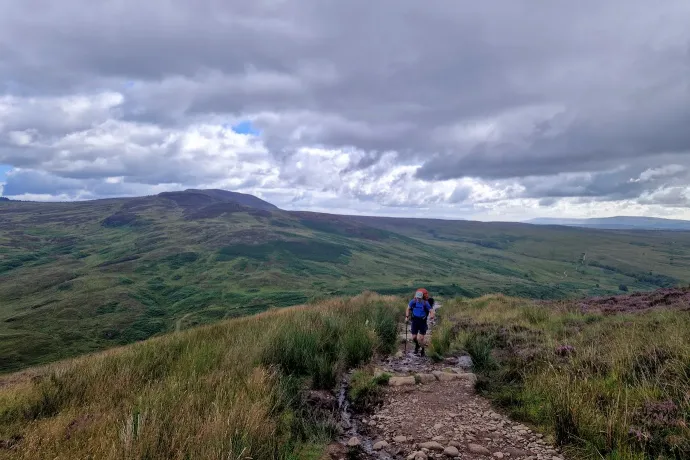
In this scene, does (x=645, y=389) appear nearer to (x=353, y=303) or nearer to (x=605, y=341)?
(x=605, y=341)

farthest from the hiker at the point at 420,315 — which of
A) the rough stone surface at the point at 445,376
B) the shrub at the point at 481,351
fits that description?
the rough stone surface at the point at 445,376

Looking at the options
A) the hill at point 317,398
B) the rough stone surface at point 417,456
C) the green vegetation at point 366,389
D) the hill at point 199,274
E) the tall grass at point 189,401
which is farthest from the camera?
the hill at point 199,274

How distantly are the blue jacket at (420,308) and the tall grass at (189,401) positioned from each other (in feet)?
9.24

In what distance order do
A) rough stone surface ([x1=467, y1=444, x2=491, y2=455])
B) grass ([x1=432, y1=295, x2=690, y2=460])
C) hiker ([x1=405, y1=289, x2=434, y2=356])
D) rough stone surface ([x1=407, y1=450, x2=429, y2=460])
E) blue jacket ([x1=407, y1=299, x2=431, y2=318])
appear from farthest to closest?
1. blue jacket ([x1=407, y1=299, x2=431, y2=318])
2. hiker ([x1=405, y1=289, x2=434, y2=356])
3. rough stone surface ([x1=467, y1=444, x2=491, y2=455])
4. rough stone surface ([x1=407, y1=450, x2=429, y2=460])
5. grass ([x1=432, y1=295, x2=690, y2=460])

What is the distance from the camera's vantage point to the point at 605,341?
955cm

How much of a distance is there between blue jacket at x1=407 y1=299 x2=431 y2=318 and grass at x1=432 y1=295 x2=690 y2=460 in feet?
5.80

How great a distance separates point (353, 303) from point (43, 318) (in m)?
79.0

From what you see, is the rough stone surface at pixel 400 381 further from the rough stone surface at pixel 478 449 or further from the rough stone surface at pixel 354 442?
the rough stone surface at pixel 478 449

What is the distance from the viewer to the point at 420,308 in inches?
514

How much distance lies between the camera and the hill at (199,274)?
7106cm

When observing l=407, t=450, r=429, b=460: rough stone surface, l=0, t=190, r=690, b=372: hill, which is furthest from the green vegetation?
l=0, t=190, r=690, b=372: hill

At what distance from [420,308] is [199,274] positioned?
355 ft

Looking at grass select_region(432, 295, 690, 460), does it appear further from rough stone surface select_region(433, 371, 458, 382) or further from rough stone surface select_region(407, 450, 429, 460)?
rough stone surface select_region(407, 450, 429, 460)

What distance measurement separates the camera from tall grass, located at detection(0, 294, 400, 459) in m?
4.38
